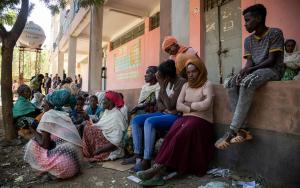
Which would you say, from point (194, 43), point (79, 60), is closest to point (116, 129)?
point (194, 43)

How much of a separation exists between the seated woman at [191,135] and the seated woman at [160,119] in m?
0.17

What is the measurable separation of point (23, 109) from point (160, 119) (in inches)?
136

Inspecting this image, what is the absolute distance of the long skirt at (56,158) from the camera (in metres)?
3.45

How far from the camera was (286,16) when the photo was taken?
5.32 meters

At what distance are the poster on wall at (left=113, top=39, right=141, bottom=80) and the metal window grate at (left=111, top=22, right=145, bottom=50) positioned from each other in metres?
0.27

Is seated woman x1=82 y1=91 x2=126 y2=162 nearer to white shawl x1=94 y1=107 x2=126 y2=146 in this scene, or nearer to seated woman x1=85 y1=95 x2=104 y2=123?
white shawl x1=94 y1=107 x2=126 y2=146

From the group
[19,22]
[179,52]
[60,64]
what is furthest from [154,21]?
[60,64]

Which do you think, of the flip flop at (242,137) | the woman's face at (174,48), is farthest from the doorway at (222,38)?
the flip flop at (242,137)

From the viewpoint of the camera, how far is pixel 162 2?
5457mm

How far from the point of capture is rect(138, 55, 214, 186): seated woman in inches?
119

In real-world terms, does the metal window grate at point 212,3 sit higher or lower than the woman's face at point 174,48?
higher

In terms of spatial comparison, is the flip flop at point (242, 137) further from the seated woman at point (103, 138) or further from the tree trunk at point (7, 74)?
the tree trunk at point (7, 74)

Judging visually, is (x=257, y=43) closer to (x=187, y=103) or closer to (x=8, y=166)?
(x=187, y=103)

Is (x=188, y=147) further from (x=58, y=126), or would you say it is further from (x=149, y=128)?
(x=58, y=126)
